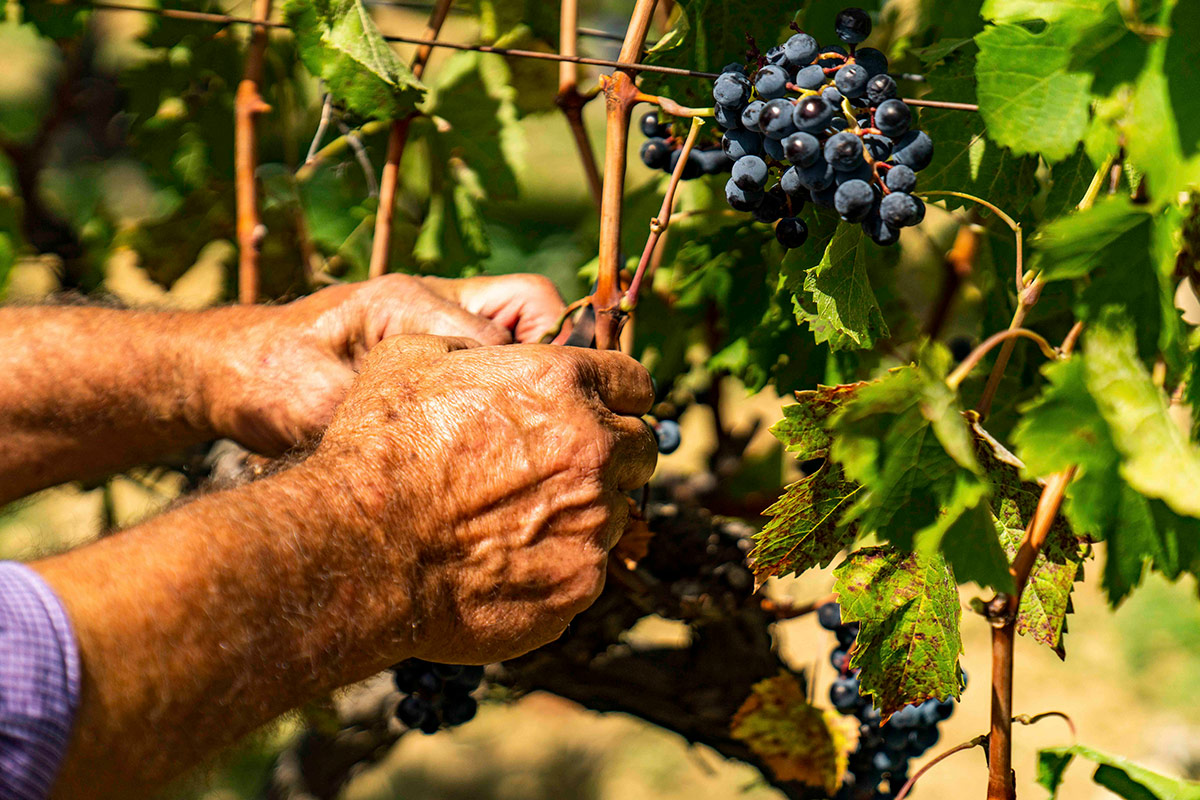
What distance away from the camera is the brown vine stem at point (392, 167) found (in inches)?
53.6

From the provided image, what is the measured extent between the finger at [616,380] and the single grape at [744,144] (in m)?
0.24

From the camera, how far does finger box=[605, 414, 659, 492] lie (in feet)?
3.15

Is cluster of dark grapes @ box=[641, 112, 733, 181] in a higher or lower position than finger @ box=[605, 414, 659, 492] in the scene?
higher

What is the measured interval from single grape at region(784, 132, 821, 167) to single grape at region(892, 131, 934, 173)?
84 mm

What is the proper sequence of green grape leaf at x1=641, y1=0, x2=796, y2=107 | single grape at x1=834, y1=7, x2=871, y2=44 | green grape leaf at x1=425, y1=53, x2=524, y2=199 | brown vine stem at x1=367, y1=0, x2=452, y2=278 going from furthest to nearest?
green grape leaf at x1=425, y1=53, x2=524, y2=199, brown vine stem at x1=367, y1=0, x2=452, y2=278, green grape leaf at x1=641, y1=0, x2=796, y2=107, single grape at x1=834, y1=7, x2=871, y2=44

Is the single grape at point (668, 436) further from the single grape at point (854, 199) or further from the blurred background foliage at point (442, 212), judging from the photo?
the single grape at point (854, 199)

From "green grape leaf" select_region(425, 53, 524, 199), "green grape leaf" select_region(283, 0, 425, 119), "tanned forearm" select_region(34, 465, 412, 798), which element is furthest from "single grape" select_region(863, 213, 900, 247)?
"green grape leaf" select_region(425, 53, 524, 199)

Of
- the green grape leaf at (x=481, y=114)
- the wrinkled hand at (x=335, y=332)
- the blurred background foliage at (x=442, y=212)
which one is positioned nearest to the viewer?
the wrinkled hand at (x=335, y=332)

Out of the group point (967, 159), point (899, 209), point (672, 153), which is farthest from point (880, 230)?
point (672, 153)

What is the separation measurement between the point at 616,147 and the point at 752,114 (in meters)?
0.15

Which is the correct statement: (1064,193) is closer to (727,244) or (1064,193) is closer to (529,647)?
(727,244)

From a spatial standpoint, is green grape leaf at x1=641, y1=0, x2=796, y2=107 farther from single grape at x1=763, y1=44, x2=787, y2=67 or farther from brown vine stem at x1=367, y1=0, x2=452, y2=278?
brown vine stem at x1=367, y1=0, x2=452, y2=278

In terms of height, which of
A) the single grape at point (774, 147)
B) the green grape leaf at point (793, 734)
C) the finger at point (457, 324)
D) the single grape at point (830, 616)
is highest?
the single grape at point (774, 147)

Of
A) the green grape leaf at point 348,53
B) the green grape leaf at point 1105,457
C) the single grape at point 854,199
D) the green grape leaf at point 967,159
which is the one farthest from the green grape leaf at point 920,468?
the green grape leaf at point 348,53
